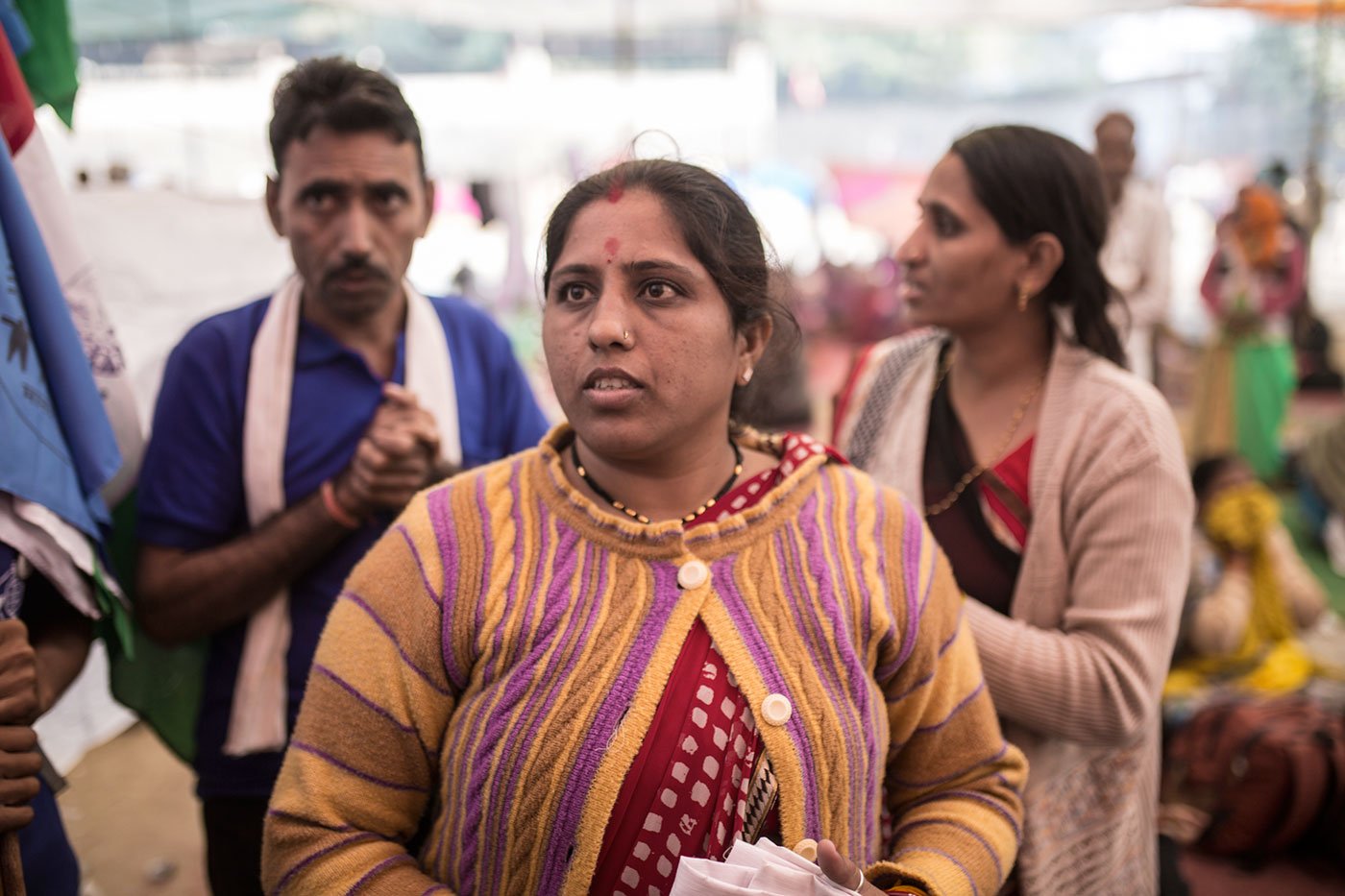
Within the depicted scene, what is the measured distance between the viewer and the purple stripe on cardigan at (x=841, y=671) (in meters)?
1.38

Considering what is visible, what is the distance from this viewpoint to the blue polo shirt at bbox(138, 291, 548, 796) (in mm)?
1859

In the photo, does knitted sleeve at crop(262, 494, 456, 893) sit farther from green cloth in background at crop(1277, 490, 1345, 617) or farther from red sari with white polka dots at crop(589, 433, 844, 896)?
green cloth in background at crop(1277, 490, 1345, 617)

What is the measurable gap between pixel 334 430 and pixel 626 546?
826 millimetres

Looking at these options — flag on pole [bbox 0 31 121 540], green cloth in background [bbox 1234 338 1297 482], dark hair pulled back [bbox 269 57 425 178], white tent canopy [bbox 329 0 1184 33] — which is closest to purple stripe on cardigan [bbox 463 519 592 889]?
flag on pole [bbox 0 31 121 540]

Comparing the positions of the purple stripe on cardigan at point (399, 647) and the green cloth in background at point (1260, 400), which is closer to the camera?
the purple stripe on cardigan at point (399, 647)

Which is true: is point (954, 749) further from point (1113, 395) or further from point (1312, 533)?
point (1312, 533)

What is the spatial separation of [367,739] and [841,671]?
2.06 feet

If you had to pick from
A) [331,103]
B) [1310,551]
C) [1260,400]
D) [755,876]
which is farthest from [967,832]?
[1260,400]

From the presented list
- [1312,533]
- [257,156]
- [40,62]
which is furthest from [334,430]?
[1312,533]

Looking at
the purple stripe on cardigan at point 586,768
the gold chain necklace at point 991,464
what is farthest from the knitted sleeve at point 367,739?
the gold chain necklace at point 991,464

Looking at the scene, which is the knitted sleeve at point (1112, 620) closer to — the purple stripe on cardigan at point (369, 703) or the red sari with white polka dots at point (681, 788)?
the red sari with white polka dots at point (681, 788)

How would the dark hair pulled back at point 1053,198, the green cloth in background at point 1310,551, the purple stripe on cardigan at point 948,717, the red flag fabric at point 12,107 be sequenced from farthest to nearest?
the green cloth in background at point 1310,551 → the dark hair pulled back at point 1053,198 → the red flag fabric at point 12,107 → the purple stripe on cardigan at point 948,717

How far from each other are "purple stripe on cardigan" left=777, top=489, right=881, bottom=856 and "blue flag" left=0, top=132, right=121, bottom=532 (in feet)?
3.62

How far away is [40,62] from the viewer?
1964 mm
